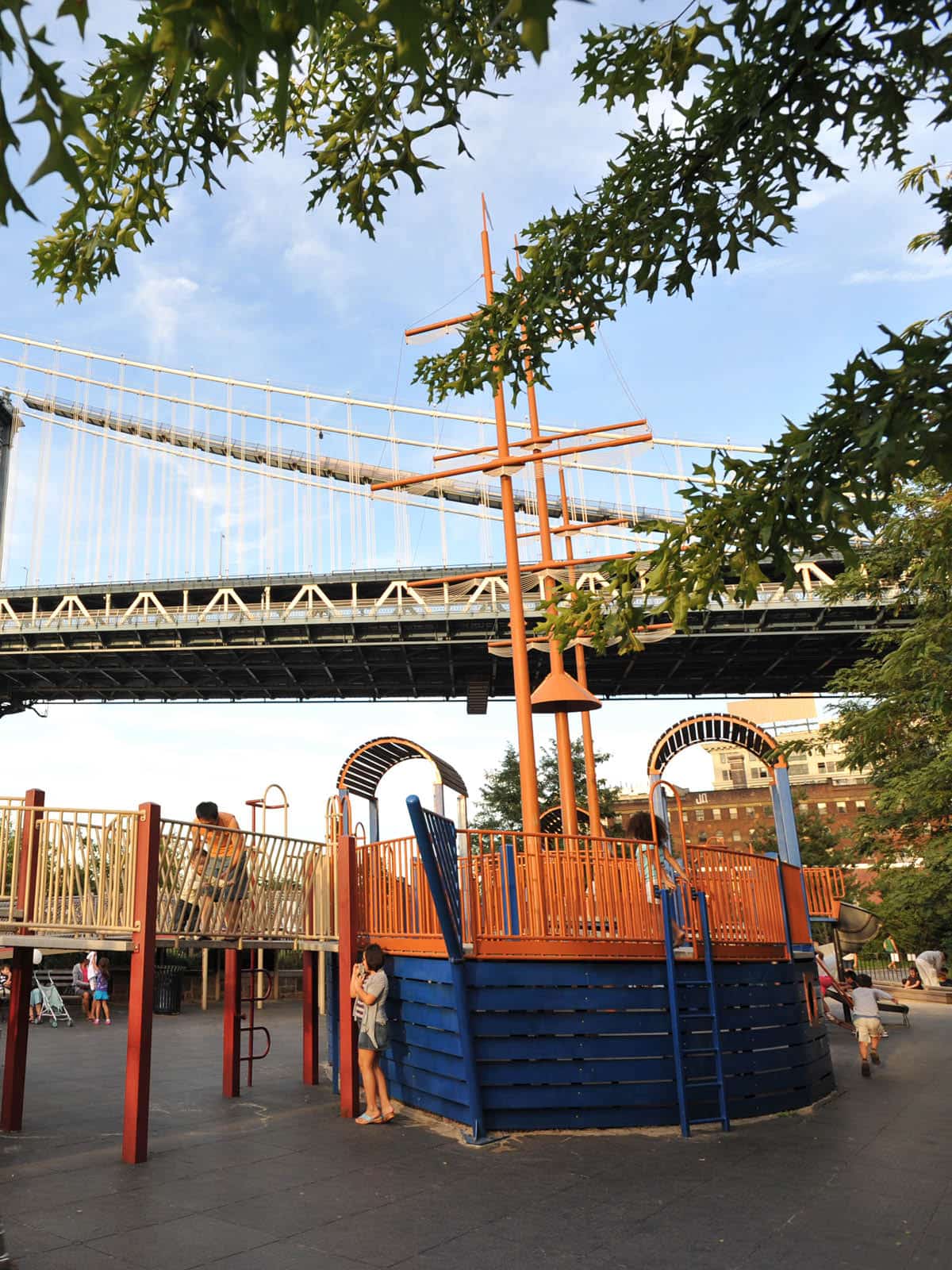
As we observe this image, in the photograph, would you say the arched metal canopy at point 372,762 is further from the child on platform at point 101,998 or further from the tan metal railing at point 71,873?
the child on platform at point 101,998

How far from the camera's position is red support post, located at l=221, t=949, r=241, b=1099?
10.2 m

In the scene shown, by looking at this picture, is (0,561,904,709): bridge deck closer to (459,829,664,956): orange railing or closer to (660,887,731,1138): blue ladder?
(660,887,731,1138): blue ladder

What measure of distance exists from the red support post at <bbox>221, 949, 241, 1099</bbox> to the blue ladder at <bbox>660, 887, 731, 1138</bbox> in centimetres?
441

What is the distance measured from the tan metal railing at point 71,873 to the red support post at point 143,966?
0.36 ft

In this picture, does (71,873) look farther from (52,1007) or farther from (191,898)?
(52,1007)

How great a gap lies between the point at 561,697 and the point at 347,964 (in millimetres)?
4560

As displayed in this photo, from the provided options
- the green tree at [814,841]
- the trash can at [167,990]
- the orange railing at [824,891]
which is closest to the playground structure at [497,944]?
the orange railing at [824,891]

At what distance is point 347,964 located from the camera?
9508mm

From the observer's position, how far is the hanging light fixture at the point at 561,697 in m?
12.7

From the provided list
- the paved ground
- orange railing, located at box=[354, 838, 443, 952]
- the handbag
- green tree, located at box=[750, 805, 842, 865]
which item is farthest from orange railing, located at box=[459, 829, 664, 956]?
green tree, located at box=[750, 805, 842, 865]

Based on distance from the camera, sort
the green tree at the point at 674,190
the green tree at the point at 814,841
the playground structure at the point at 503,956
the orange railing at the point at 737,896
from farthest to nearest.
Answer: the green tree at the point at 814,841
the orange railing at the point at 737,896
the playground structure at the point at 503,956
the green tree at the point at 674,190

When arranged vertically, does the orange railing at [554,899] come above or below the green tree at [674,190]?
below

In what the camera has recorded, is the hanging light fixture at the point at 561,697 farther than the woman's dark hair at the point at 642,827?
Yes

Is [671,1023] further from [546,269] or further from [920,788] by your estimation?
[920,788]
